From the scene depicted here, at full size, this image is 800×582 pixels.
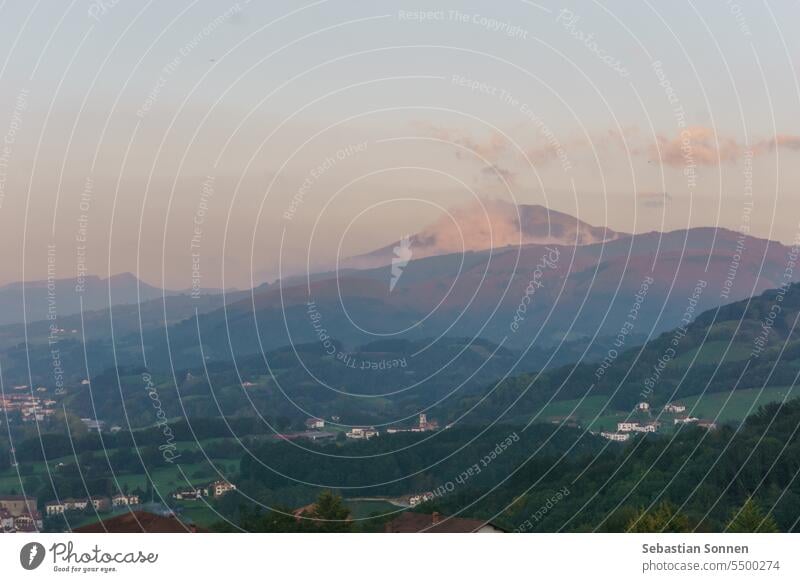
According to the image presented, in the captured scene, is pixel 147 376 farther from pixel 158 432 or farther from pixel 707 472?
pixel 707 472

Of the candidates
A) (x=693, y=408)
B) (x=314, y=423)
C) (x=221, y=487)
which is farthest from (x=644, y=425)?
(x=221, y=487)

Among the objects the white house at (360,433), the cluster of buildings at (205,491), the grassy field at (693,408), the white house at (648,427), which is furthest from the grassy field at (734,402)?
the cluster of buildings at (205,491)

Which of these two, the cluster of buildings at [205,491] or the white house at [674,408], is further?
the white house at [674,408]

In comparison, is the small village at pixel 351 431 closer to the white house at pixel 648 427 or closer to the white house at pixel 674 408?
the white house at pixel 648 427

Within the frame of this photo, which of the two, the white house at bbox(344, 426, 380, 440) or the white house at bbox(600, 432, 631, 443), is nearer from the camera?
the white house at bbox(344, 426, 380, 440)

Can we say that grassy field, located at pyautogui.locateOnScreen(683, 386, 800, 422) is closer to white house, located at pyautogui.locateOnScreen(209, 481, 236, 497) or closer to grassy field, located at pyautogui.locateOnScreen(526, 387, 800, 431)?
grassy field, located at pyautogui.locateOnScreen(526, 387, 800, 431)

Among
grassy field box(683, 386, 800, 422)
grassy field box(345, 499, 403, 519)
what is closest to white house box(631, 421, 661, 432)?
grassy field box(683, 386, 800, 422)

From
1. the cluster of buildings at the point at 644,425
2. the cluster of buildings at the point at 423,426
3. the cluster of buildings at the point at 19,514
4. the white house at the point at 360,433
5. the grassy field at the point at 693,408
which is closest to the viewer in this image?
the white house at the point at 360,433

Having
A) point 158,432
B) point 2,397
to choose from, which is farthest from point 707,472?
point 2,397
